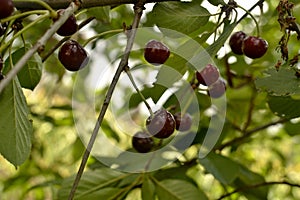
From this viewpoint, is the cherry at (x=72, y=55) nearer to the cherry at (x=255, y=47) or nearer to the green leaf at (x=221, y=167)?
the cherry at (x=255, y=47)

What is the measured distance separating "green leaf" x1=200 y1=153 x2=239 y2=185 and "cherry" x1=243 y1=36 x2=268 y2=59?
34 centimetres

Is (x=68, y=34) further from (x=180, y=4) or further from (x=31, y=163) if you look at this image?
(x=31, y=163)

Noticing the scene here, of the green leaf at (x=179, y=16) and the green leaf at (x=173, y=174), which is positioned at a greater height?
the green leaf at (x=179, y=16)

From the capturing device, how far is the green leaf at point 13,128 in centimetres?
68

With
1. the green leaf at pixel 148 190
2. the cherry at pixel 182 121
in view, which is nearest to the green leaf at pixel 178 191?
the green leaf at pixel 148 190

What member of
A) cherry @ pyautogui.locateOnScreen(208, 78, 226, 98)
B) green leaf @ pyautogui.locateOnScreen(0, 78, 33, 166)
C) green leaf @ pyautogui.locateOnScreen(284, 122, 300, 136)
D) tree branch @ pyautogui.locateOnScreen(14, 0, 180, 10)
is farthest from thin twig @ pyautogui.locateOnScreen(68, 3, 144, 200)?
green leaf @ pyautogui.locateOnScreen(284, 122, 300, 136)

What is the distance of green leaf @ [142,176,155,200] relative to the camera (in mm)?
1019

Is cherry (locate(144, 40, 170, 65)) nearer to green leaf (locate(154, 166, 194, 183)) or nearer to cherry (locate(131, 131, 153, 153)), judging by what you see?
cherry (locate(131, 131, 153, 153))

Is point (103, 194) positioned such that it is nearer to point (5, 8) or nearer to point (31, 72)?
point (31, 72)

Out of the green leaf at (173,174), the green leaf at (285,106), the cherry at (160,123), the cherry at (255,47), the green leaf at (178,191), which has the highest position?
the cherry at (160,123)

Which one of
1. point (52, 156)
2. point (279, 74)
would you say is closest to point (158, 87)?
point (279, 74)

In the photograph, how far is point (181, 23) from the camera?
2.60ft

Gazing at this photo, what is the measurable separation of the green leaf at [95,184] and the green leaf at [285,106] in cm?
33

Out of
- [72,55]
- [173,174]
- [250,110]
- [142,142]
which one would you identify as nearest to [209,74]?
[72,55]
